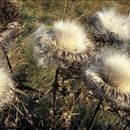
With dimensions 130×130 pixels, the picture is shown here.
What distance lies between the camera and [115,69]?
3.07 metres

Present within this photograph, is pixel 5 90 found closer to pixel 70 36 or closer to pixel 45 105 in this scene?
pixel 70 36

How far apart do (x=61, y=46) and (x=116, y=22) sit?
2.19 ft

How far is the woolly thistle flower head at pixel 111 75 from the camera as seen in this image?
2904mm

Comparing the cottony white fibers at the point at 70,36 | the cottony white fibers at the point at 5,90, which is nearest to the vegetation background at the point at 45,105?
the cottony white fibers at the point at 70,36

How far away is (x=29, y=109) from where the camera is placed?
3.91 meters

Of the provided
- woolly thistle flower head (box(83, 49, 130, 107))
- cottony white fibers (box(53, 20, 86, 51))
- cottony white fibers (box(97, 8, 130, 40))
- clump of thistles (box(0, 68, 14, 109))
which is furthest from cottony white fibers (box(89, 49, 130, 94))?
clump of thistles (box(0, 68, 14, 109))

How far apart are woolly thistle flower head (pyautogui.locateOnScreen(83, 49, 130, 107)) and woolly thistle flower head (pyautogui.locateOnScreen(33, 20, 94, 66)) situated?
87 mm

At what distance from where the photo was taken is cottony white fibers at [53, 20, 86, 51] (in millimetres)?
3162

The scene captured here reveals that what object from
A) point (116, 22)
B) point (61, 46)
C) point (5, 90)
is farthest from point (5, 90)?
point (116, 22)

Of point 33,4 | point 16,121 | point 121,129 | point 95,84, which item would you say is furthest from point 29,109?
point 33,4

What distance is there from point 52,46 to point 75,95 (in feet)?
2.30

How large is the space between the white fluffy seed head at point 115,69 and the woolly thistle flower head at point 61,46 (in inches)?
3.8

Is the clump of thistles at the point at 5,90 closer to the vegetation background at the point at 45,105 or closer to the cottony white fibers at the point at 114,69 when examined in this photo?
the vegetation background at the point at 45,105

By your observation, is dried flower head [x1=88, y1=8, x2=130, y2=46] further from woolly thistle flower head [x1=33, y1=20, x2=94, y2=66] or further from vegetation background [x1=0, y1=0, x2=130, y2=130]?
vegetation background [x1=0, y1=0, x2=130, y2=130]
